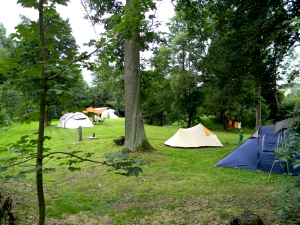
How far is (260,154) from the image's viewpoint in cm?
716

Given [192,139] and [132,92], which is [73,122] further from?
[132,92]

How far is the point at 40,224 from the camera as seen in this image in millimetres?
1699

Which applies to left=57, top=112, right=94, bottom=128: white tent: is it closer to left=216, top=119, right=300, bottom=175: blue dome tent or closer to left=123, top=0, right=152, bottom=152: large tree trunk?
left=123, top=0, right=152, bottom=152: large tree trunk

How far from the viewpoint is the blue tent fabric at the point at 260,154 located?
22.5 ft

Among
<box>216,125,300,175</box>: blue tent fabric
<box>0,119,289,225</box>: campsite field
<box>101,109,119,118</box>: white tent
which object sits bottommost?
<box>0,119,289,225</box>: campsite field

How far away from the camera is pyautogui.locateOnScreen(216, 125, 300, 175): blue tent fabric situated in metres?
6.87

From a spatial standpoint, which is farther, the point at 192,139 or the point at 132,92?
the point at 192,139

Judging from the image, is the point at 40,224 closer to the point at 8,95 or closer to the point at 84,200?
the point at 84,200

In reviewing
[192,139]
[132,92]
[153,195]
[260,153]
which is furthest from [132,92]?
[260,153]

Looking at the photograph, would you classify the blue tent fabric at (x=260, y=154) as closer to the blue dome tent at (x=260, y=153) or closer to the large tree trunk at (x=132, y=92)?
the blue dome tent at (x=260, y=153)

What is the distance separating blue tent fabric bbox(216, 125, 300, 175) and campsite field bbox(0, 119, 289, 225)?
34cm

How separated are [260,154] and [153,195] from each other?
3.93 m

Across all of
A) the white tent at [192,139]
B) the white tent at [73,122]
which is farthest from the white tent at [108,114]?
the white tent at [192,139]

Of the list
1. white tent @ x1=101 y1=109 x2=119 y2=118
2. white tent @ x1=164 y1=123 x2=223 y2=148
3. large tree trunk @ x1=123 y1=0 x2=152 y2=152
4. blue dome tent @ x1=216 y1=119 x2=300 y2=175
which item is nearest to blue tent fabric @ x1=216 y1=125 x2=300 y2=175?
blue dome tent @ x1=216 y1=119 x2=300 y2=175
